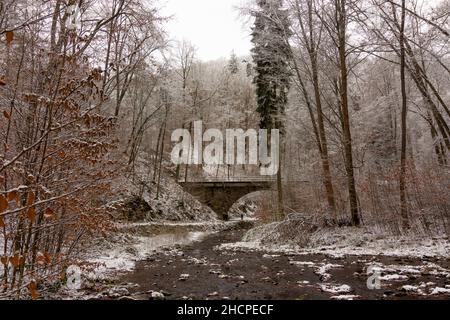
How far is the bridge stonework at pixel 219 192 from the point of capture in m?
30.4

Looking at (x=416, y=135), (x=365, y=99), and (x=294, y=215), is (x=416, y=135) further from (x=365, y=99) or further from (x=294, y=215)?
(x=294, y=215)

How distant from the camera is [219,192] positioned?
30812mm

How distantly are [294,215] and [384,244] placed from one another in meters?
3.65

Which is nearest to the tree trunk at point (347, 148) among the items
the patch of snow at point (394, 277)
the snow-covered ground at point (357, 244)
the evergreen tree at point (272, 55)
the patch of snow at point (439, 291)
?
the snow-covered ground at point (357, 244)

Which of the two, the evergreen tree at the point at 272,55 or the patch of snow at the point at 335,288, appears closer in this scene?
the patch of snow at the point at 335,288

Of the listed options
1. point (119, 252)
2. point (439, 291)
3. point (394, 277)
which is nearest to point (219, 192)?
point (119, 252)

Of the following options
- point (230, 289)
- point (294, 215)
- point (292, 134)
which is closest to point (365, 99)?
point (292, 134)

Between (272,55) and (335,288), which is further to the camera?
(272,55)

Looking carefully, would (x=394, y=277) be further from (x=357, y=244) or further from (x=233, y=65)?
(x=233, y=65)

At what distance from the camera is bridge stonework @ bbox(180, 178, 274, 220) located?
30.4 metres

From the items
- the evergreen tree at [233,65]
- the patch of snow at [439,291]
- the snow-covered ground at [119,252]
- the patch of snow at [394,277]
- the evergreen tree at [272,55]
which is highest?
the evergreen tree at [233,65]

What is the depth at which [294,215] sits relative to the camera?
13062 mm

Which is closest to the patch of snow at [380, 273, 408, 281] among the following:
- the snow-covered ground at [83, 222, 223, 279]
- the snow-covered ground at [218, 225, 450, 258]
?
the snow-covered ground at [218, 225, 450, 258]

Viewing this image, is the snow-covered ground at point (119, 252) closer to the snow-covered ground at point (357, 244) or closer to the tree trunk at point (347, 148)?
the snow-covered ground at point (357, 244)
